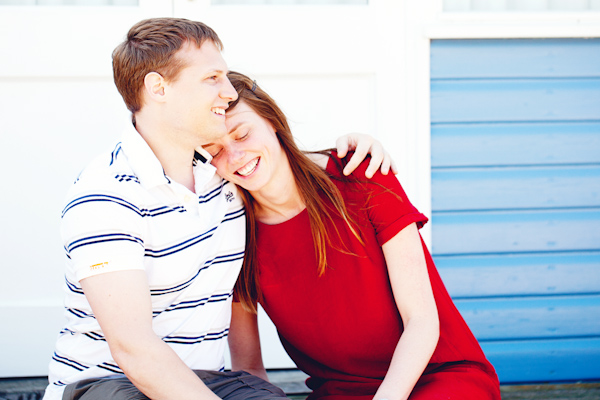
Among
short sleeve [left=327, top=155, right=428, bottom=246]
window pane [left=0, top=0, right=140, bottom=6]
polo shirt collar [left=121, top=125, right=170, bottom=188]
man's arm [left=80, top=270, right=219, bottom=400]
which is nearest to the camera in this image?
man's arm [left=80, top=270, right=219, bottom=400]

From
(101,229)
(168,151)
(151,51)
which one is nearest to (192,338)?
(101,229)

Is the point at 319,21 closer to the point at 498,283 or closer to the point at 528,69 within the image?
the point at 528,69

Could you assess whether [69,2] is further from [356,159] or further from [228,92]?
[356,159]

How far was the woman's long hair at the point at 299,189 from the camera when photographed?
165cm

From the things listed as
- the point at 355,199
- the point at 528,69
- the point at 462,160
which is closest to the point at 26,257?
the point at 355,199

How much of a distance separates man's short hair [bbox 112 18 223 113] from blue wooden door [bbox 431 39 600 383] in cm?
121

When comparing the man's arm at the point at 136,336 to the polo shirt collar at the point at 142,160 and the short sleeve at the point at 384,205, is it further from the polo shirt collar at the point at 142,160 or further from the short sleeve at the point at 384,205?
the short sleeve at the point at 384,205

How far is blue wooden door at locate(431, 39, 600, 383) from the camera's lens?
8.00ft

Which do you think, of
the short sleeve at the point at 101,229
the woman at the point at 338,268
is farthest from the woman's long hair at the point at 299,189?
the short sleeve at the point at 101,229

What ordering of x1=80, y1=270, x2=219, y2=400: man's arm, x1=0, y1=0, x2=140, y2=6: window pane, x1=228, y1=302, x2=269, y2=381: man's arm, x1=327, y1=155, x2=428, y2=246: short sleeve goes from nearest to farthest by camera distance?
1. x1=80, y1=270, x2=219, y2=400: man's arm
2. x1=327, y1=155, x2=428, y2=246: short sleeve
3. x1=228, y1=302, x2=269, y2=381: man's arm
4. x1=0, y1=0, x2=140, y2=6: window pane

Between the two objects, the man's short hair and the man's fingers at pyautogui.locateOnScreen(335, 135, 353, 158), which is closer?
the man's short hair

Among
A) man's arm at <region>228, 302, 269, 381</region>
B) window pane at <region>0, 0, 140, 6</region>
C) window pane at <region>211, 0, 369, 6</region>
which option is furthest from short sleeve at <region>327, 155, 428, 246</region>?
window pane at <region>0, 0, 140, 6</region>

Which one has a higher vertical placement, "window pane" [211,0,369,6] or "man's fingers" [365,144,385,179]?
"window pane" [211,0,369,6]

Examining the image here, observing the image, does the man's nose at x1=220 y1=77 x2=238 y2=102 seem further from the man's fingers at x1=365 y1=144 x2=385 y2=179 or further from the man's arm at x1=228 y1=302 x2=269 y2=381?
the man's arm at x1=228 y1=302 x2=269 y2=381
